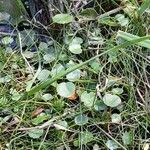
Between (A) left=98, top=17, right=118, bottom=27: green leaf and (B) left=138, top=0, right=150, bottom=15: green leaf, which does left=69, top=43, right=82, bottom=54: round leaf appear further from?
(B) left=138, top=0, right=150, bottom=15: green leaf

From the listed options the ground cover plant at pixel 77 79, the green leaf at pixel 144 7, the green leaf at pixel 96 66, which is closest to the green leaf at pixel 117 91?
the ground cover plant at pixel 77 79

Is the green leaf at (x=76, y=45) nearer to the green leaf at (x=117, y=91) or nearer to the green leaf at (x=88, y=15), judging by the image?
the green leaf at (x=88, y=15)

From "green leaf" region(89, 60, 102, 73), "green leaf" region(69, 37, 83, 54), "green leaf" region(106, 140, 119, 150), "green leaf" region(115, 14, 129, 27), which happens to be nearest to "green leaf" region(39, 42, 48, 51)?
"green leaf" region(69, 37, 83, 54)

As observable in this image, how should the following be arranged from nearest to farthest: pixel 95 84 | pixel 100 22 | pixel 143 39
→ pixel 143 39, pixel 95 84, pixel 100 22

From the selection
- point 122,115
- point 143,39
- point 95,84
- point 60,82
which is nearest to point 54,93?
point 60,82

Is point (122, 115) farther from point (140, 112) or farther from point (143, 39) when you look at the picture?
point (143, 39)

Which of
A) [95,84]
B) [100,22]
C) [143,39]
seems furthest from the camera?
[100,22]

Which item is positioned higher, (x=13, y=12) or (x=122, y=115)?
(x=13, y=12)

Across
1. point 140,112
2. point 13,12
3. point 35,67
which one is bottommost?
point 140,112
